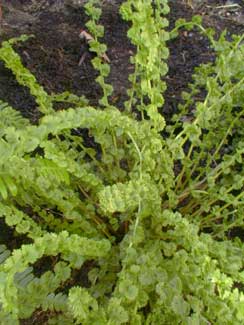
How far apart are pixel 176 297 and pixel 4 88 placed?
1.73m

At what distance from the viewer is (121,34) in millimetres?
3449

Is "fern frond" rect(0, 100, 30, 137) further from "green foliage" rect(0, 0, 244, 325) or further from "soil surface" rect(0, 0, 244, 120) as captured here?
"soil surface" rect(0, 0, 244, 120)

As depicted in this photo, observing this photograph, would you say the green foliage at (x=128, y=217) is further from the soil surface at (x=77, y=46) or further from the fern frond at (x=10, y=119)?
the soil surface at (x=77, y=46)

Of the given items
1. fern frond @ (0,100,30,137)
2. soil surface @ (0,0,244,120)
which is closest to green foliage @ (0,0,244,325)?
fern frond @ (0,100,30,137)

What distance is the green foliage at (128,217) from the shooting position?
1670 millimetres

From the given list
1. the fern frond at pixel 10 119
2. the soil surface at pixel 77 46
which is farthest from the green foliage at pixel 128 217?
the soil surface at pixel 77 46

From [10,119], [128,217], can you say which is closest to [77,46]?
[10,119]

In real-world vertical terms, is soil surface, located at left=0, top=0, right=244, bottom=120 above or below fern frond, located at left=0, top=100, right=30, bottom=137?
below

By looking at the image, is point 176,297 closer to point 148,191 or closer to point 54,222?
point 148,191

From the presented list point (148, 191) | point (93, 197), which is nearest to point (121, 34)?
point (93, 197)

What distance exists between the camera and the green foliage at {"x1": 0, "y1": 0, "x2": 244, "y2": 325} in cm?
167

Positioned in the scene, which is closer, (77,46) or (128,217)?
(128,217)

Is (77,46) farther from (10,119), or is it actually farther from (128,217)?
(128,217)

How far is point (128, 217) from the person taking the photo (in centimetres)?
220
